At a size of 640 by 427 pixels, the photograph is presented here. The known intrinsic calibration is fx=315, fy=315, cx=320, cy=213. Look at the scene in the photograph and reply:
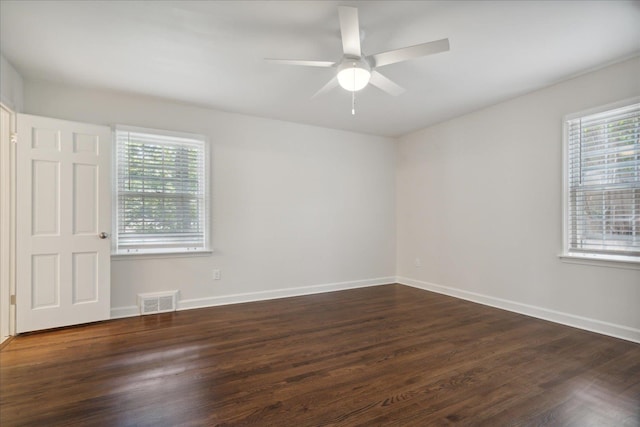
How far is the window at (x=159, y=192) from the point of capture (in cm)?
364

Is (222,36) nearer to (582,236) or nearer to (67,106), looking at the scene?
(67,106)

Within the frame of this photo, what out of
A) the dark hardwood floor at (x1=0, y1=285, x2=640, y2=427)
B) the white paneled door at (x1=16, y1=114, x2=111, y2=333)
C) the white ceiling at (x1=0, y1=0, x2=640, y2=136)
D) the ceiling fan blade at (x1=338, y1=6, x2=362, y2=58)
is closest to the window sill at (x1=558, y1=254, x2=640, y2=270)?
the dark hardwood floor at (x1=0, y1=285, x2=640, y2=427)

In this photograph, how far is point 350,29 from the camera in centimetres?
203

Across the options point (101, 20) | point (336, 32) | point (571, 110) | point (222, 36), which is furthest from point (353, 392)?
point (571, 110)

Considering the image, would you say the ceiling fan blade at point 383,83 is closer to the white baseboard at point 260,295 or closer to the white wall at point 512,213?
the white wall at point 512,213

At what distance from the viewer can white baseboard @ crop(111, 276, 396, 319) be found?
3.62 meters

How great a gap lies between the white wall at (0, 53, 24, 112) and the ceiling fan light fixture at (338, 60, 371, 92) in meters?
2.98

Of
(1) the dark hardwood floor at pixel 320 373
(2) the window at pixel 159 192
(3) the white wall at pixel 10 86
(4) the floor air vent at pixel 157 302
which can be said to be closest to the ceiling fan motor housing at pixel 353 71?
(1) the dark hardwood floor at pixel 320 373

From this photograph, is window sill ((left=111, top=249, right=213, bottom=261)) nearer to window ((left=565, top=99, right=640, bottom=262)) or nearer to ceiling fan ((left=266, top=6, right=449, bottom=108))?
ceiling fan ((left=266, top=6, right=449, bottom=108))

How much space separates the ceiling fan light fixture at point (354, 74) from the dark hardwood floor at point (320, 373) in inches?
86.1

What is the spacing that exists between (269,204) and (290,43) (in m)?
2.32

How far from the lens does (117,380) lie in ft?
7.09

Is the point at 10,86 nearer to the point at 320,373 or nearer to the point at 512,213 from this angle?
the point at 320,373

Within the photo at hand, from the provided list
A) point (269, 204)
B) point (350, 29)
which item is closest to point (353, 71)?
point (350, 29)
